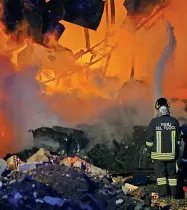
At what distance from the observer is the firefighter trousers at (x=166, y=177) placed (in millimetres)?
8641

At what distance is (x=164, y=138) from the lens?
8742 mm

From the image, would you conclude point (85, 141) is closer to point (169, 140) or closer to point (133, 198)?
point (169, 140)

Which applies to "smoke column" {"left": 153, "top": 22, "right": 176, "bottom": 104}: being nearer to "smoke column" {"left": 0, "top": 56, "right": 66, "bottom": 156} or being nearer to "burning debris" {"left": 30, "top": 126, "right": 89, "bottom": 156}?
"burning debris" {"left": 30, "top": 126, "right": 89, "bottom": 156}

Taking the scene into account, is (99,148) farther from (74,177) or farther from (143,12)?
(143,12)

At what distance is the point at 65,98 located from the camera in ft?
36.3

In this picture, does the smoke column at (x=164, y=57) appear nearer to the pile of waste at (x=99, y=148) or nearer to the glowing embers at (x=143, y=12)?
the glowing embers at (x=143, y=12)

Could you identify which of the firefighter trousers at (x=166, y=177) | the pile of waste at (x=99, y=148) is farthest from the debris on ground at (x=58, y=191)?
the pile of waste at (x=99, y=148)

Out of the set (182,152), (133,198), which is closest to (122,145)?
(182,152)

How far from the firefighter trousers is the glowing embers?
12.5ft

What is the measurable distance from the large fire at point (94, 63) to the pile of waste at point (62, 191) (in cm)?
256

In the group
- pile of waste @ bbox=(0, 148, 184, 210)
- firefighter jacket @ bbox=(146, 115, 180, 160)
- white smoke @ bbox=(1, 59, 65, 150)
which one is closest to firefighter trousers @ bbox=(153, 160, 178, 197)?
firefighter jacket @ bbox=(146, 115, 180, 160)

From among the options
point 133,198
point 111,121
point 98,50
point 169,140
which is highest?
point 98,50

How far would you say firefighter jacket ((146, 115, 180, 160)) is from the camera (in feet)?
28.6

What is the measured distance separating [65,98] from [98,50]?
136cm
